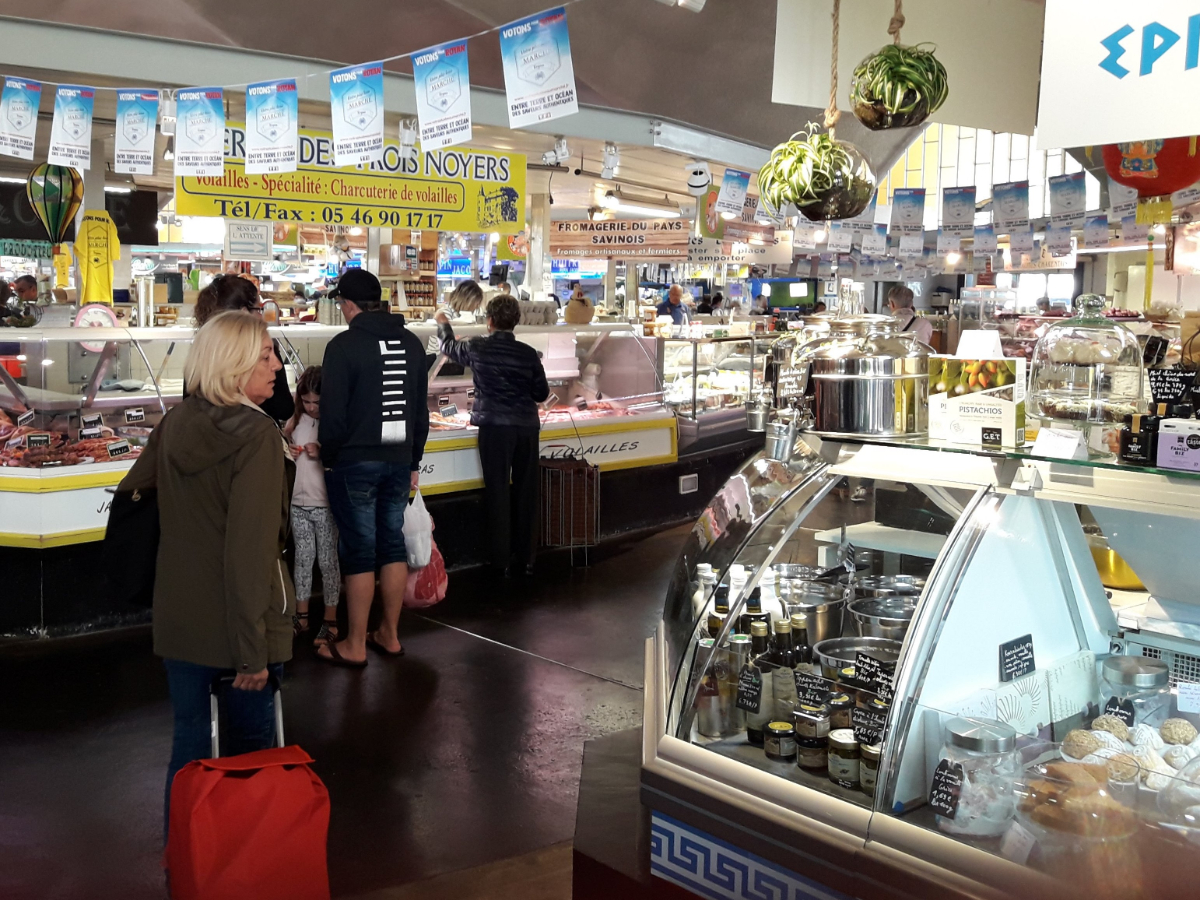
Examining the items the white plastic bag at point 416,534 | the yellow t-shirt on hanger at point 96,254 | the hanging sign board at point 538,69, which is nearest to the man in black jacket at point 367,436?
the white plastic bag at point 416,534

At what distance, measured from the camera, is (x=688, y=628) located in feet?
9.39

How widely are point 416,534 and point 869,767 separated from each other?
4.08m

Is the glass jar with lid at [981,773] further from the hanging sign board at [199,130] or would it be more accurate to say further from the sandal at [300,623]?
the hanging sign board at [199,130]

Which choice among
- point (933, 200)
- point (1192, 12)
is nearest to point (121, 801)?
point (1192, 12)

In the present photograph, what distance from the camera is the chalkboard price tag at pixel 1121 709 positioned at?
8.10ft

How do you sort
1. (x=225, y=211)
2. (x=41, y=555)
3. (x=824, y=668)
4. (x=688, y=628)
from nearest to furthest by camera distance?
(x=824, y=668), (x=688, y=628), (x=41, y=555), (x=225, y=211)

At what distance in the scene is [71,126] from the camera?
643 centimetres

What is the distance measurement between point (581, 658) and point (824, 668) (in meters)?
3.42

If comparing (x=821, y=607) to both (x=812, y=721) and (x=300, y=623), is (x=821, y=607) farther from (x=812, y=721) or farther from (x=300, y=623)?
(x=300, y=623)

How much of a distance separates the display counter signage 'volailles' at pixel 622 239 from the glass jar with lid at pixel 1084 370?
10196mm

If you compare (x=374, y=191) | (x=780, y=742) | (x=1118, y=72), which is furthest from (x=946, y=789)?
(x=374, y=191)

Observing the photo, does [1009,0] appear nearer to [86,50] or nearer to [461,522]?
[461,522]

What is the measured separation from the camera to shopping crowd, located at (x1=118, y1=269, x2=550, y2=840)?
3225 millimetres

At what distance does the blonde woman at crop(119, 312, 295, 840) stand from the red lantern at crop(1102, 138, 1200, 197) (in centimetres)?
394
